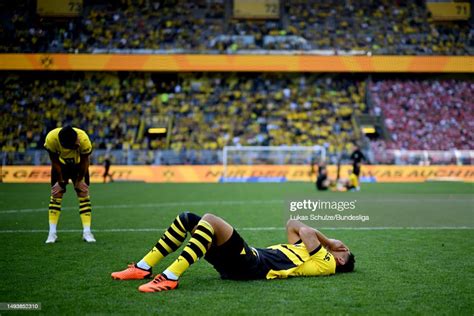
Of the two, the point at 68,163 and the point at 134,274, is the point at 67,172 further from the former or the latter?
the point at 134,274

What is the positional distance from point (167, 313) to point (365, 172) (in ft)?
99.7

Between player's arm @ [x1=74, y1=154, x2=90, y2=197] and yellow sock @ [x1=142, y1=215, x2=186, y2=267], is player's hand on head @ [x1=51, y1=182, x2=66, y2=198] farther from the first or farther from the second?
yellow sock @ [x1=142, y1=215, x2=186, y2=267]

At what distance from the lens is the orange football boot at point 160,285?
5953mm

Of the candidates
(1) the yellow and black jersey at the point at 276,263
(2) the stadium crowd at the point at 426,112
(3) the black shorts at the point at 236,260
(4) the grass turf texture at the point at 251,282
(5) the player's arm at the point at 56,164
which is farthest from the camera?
(2) the stadium crowd at the point at 426,112

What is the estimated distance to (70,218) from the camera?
13891 millimetres

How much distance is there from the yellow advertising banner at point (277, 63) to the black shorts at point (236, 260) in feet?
118

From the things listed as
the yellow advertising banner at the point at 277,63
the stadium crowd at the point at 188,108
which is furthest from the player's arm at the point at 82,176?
the yellow advertising banner at the point at 277,63

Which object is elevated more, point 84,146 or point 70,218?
point 84,146

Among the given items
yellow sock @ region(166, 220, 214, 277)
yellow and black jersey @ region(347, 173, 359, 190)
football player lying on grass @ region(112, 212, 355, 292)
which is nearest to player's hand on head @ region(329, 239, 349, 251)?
football player lying on grass @ region(112, 212, 355, 292)

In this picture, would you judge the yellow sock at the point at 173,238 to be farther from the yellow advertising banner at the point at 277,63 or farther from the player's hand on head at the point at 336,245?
the yellow advertising banner at the point at 277,63

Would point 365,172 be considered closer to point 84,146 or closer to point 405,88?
point 405,88

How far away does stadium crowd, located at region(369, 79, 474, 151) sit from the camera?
3897 cm

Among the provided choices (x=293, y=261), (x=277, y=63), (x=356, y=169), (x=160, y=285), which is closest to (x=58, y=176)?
(x=160, y=285)

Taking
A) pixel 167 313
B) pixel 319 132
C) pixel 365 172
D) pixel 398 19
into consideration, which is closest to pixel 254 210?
pixel 167 313
